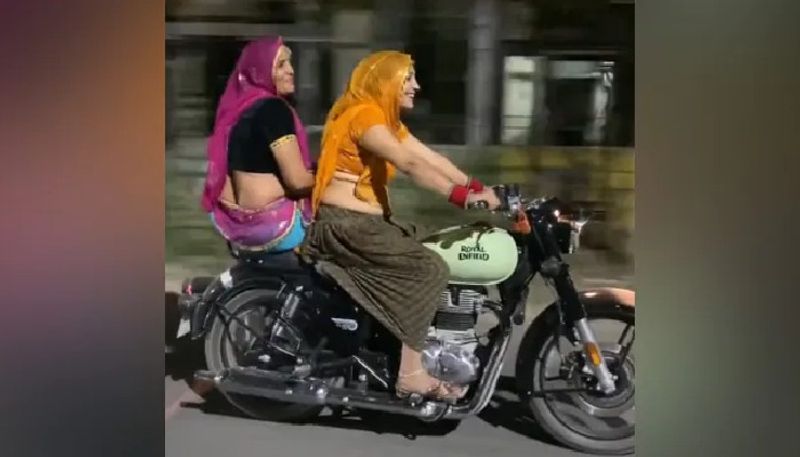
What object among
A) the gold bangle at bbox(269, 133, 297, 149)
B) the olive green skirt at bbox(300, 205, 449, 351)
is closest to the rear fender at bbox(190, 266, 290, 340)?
the olive green skirt at bbox(300, 205, 449, 351)

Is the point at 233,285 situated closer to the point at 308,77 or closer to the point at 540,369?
the point at 308,77

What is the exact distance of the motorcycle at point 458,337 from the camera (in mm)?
2936

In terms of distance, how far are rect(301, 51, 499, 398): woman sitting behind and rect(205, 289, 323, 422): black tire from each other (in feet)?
1.09

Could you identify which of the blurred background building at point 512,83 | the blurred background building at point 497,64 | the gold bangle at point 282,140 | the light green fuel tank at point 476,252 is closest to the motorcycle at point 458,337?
the light green fuel tank at point 476,252

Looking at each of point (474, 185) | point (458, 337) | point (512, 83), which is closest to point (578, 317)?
point (458, 337)

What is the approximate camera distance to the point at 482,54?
2955mm

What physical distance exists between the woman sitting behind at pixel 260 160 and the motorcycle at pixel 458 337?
10cm

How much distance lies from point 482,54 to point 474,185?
0.44 meters

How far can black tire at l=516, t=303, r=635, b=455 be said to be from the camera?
296cm

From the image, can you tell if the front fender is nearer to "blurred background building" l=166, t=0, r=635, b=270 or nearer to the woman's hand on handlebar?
"blurred background building" l=166, t=0, r=635, b=270
